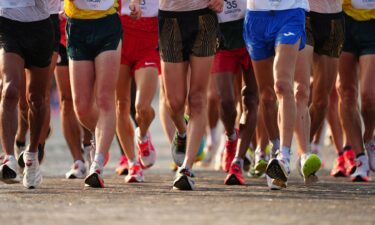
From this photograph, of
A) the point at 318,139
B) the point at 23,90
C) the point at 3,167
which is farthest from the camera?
the point at 318,139

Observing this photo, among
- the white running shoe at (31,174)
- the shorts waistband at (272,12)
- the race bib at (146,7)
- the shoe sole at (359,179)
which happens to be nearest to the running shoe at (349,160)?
the shoe sole at (359,179)

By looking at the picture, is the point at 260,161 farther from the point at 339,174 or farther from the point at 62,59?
the point at 62,59

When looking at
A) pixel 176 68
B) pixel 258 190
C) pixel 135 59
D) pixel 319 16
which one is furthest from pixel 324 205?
pixel 135 59

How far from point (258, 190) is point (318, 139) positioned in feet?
14.5

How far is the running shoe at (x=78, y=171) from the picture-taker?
45.3ft

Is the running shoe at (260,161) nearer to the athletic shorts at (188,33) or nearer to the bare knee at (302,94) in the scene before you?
the bare knee at (302,94)

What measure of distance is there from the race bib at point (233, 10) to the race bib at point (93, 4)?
169cm

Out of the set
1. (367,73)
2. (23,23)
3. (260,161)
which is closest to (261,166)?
(260,161)

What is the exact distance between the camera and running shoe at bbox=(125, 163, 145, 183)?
12957mm

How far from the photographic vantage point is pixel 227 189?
1145cm

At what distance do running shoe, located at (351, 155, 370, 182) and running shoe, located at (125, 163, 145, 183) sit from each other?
2449mm

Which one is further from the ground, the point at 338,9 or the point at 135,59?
the point at 338,9

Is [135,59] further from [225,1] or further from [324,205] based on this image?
[324,205]

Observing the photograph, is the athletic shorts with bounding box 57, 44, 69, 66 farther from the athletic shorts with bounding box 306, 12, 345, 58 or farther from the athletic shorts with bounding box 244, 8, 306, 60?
the athletic shorts with bounding box 306, 12, 345, 58
